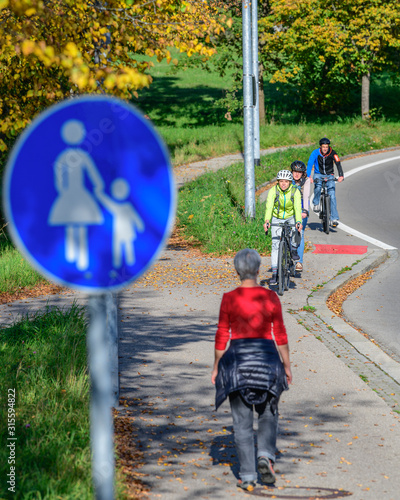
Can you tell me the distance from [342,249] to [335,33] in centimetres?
2670

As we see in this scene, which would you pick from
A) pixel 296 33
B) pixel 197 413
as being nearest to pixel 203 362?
pixel 197 413

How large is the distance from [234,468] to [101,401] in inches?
107

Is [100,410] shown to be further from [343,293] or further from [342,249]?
[342,249]

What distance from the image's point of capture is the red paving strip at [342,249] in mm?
14188

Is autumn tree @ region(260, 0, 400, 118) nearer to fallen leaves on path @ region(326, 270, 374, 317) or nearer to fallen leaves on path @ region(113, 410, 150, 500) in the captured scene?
fallen leaves on path @ region(326, 270, 374, 317)

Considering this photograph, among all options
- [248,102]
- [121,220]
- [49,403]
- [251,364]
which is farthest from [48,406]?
[248,102]

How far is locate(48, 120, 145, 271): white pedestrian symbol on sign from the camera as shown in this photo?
2.75 m

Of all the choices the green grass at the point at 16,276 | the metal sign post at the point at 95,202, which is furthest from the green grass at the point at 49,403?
the green grass at the point at 16,276

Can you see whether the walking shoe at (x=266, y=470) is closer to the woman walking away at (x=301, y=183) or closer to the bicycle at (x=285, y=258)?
the bicycle at (x=285, y=258)

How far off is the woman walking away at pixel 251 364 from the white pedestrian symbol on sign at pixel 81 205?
2157 millimetres

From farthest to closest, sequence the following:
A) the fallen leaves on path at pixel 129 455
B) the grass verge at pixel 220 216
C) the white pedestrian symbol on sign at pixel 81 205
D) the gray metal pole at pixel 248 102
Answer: the gray metal pole at pixel 248 102
the grass verge at pixel 220 216
the fallen leaves on path at pixel 129 455
the white pedestrian symbol on sign at pixel 81 205

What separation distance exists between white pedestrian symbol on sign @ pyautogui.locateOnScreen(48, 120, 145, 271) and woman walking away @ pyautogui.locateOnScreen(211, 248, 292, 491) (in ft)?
7.08

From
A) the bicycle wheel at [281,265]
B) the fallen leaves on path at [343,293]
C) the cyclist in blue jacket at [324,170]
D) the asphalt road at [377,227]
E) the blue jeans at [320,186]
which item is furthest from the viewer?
the blue jeans at [320,186]

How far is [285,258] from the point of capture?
36.8 ft
